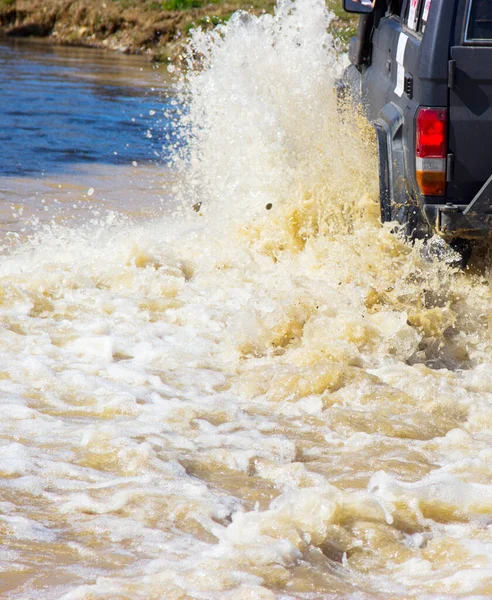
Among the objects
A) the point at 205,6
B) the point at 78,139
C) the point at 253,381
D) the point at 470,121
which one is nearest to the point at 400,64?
the point at 470,121

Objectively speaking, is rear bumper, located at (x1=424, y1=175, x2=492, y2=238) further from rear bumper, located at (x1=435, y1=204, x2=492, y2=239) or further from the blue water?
the blue water

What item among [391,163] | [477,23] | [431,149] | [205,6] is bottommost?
[391,163]

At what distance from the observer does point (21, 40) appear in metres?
28.9

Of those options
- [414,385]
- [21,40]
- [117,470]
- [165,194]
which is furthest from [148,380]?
[21,40]

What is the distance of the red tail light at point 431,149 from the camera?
5.02 meters

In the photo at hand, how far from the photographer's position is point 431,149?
5.06 metres

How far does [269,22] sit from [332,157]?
2.18m

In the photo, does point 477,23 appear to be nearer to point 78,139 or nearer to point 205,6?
point 78,139

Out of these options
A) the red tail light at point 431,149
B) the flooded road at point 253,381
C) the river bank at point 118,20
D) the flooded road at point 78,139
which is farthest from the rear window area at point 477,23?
the river bank at point 118,20

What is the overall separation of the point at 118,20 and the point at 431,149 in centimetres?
2636

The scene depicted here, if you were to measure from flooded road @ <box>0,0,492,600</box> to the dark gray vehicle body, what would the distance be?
14.5 inches

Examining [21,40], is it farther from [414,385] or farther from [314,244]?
[414,385]

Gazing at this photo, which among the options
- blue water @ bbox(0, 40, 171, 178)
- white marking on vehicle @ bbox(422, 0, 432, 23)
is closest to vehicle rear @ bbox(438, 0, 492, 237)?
white marking on vehicle @ bbox(422, 0, 432, 23)

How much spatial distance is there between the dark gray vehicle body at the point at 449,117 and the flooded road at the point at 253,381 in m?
0.37
